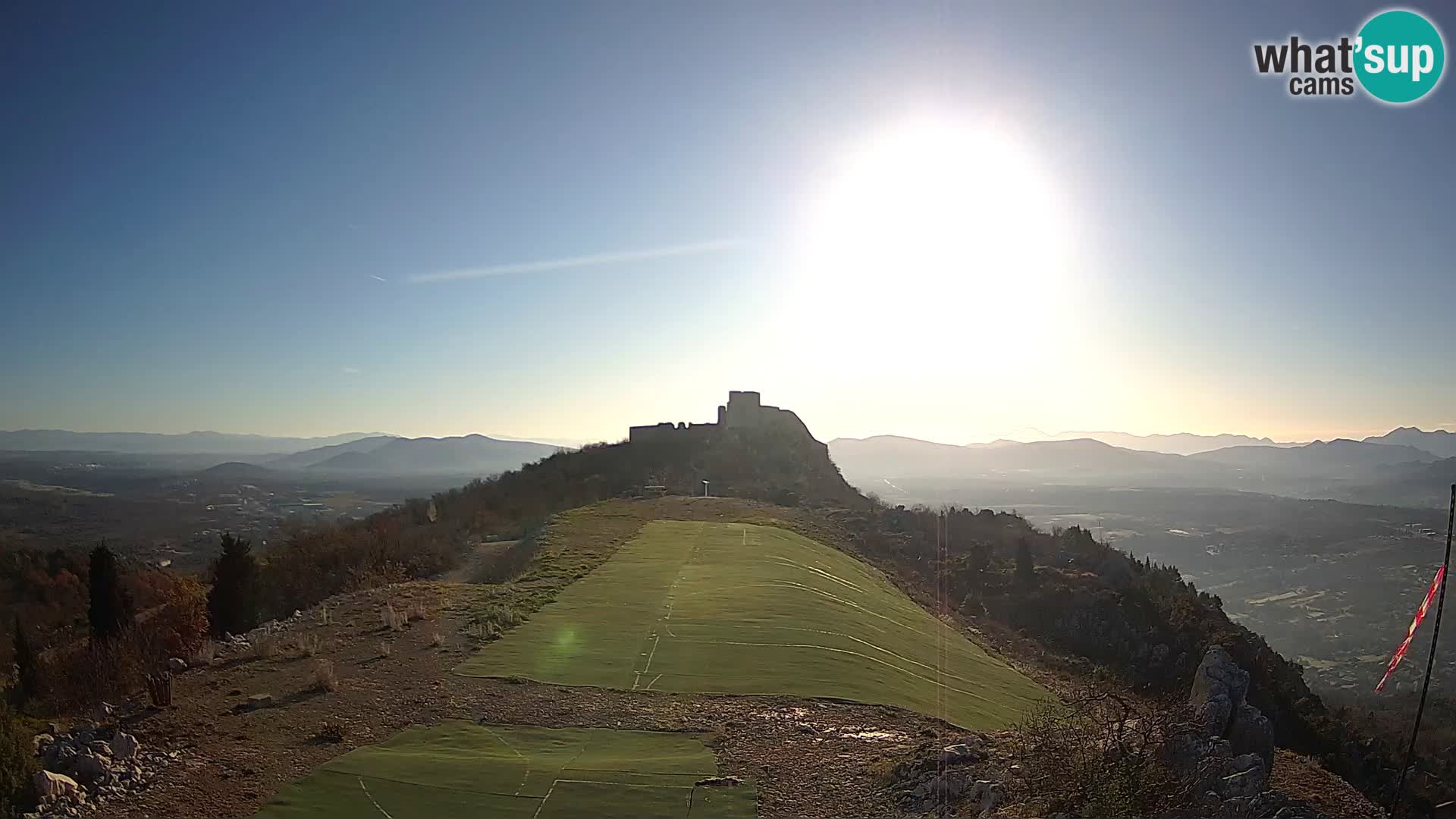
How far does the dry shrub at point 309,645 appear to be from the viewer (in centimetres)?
1063

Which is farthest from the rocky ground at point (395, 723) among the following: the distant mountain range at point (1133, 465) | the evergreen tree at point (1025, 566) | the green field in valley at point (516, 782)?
the distant mountain range at point (1133, 465)

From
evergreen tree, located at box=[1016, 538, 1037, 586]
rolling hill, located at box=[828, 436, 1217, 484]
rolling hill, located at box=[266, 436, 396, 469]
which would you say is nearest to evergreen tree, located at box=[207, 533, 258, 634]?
evergreen tree, located at box=[1016, 538, 1037, 586]

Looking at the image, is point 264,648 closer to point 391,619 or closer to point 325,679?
point 391,619

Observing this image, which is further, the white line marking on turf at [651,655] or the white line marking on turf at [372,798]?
the white line marking on turf at [651,655]

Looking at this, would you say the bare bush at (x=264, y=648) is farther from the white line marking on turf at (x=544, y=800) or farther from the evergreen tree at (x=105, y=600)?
the white line marking on turf at (x=544, y=800)

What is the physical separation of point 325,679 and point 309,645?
6.98ft

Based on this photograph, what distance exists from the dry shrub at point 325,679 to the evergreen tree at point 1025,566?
22489 millimetres

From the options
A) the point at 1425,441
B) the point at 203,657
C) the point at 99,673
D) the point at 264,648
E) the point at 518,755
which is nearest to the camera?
the point at 518,755

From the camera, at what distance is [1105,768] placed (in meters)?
5.70

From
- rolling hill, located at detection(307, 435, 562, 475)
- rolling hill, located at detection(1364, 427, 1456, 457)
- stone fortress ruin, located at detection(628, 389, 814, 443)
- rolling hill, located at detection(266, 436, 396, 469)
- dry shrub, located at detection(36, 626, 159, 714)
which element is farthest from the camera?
rolling hill, located at detection(266, 436, 396, 469)

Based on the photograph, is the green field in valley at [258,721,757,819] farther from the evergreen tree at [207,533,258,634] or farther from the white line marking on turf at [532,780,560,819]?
the evergreen tree at [207,533,258,634]

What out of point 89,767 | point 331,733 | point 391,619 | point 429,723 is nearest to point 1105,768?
point 429,723

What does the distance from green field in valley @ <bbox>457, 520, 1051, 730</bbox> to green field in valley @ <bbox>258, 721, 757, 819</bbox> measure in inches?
77.9

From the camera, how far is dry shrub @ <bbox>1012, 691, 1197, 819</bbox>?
5.38 m
